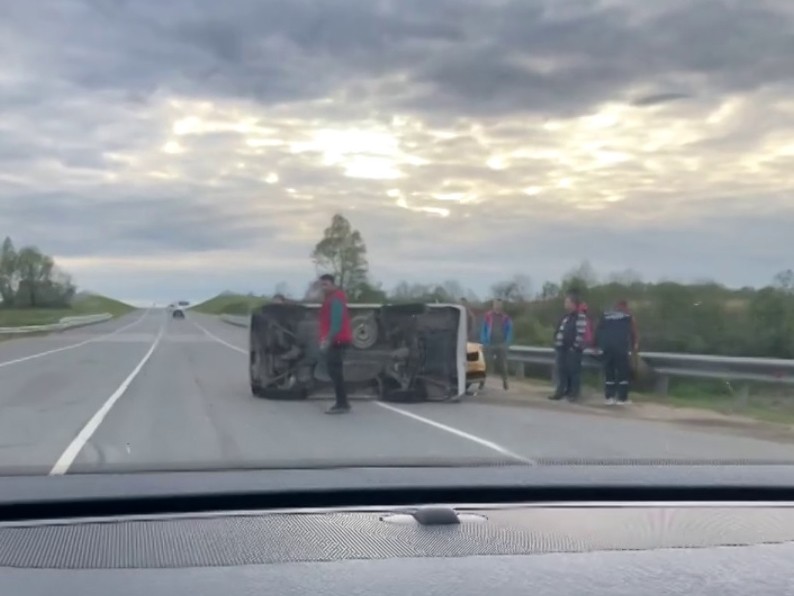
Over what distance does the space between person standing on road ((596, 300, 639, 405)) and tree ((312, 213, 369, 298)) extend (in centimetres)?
652

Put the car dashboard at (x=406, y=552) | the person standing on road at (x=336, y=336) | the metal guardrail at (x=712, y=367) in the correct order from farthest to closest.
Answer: the metal guardrail at (x=712, y=367) → the person standing on road at (x=336, y=336) → the car dashboard at (x=406, y=552)

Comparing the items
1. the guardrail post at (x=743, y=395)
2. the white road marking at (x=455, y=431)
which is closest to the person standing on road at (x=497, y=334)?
the white road marking at (x=455, y=431)

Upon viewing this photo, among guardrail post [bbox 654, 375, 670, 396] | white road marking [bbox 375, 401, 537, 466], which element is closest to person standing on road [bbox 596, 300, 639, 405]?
guardrail post [bbox 654, 375, 670, 396]

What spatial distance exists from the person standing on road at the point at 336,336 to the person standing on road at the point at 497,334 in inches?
266

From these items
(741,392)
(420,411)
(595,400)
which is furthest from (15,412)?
(741,392)

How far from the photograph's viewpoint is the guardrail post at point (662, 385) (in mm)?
21953

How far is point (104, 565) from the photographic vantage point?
12.6 feet

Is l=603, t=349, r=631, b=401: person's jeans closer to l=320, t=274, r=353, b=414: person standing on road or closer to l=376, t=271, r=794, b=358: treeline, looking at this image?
l=376, t=271, r=794, b=358: treeline

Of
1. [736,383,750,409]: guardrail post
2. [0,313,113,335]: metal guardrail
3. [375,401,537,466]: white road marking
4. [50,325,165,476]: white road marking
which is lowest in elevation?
[375,401,537,466]: white road marking

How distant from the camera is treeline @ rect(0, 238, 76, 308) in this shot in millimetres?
17688

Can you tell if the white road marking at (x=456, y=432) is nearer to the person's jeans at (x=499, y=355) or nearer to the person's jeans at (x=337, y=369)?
the person's jeans at (x=337, y=369)

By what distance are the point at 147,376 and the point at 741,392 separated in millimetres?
12037

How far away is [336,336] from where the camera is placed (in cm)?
1728

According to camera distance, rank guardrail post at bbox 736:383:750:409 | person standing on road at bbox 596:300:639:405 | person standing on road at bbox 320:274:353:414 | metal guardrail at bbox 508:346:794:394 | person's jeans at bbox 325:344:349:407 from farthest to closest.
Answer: person standing on road at bbox 596:300:639:405
guardrail post at bbox 736:383:750:409
metal guardrail at bbox 508:346:794:394
person's jeans at bbox 325:344:349:407
person standing on road at bbox 320:274:353:414
